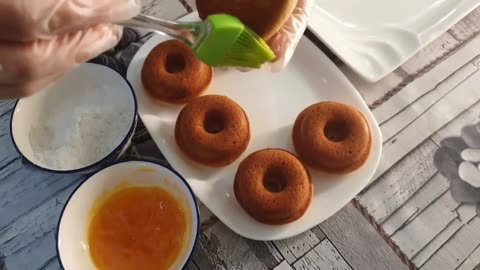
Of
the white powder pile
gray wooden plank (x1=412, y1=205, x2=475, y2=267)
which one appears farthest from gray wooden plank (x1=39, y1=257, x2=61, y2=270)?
gray wooden plank (x1=412, y1=205, x2=475, y2=267)

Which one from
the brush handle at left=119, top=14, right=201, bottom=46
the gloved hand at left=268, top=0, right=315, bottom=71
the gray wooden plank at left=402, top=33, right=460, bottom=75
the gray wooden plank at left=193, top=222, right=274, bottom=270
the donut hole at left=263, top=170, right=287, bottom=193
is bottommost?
the gray wooden plank at left=193, top=222, right=274, bottom=270

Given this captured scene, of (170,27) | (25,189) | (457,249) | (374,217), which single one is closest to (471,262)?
(457,249)

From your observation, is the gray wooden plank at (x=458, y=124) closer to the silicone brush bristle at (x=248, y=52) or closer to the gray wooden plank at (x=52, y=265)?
the silicone brush bristle at (x=248, y=52)

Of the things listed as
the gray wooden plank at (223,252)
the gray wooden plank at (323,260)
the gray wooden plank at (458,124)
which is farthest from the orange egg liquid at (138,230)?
the gray wooden plank at (458,124)

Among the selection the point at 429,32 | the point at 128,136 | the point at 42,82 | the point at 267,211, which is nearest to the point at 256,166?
the point at 267,211

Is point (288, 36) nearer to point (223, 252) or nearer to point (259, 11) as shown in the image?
point (259, 11)

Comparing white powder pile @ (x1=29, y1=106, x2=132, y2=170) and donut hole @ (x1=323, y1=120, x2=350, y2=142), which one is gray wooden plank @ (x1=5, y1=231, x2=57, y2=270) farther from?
donut hole @ (x1=323, y1=120, x2=350, y2=142)
